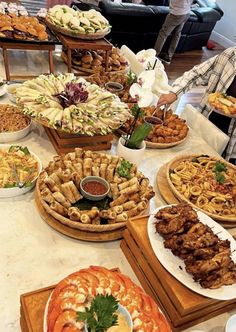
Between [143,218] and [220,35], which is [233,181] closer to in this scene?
[143,218]

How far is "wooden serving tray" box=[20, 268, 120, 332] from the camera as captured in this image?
0.85 m

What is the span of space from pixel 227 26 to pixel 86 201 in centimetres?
675

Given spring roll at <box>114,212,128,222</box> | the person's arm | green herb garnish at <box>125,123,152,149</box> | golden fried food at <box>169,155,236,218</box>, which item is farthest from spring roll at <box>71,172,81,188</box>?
the person's arm

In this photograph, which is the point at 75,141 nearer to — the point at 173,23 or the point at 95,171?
the point at 95,171

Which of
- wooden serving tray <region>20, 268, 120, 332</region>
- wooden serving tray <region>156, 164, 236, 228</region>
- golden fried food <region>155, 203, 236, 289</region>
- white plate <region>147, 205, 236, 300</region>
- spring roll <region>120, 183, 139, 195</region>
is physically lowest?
wooden serving tray <region>156, 164, 236, 228</region>

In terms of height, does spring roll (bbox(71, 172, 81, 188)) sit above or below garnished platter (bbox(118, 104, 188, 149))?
above

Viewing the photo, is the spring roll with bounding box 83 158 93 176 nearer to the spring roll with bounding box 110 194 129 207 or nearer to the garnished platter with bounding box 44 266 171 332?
the spring roll with bounding box 110 194 129 207

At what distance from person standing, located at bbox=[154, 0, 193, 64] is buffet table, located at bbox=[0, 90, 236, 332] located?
4.48 metres

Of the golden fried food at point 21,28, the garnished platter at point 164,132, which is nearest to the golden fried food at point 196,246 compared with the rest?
the garnished platter at point 164,132

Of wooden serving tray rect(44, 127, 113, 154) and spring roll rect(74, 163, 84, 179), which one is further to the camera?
wooden serving tray rect(44, 127, 113, 154)

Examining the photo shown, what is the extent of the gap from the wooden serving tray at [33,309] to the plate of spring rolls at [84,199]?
286 mm

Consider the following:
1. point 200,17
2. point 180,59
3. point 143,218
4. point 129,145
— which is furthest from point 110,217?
point 200,17

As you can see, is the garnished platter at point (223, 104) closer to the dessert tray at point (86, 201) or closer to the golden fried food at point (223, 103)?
the golden fried food at point (223, 103)

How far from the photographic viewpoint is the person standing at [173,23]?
16.3ft
